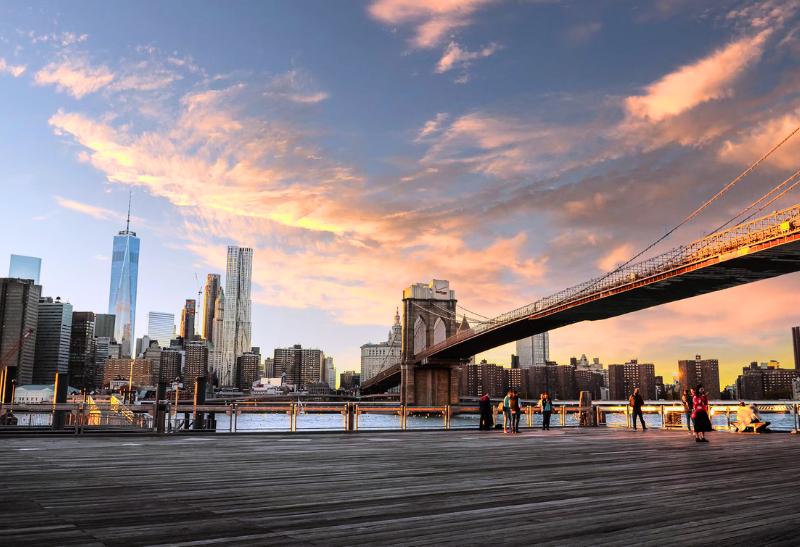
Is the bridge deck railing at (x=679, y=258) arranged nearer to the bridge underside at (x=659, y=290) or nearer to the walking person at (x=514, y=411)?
the bridge underside at (x=659, y=290)

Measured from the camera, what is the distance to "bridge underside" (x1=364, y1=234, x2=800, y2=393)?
63609mm

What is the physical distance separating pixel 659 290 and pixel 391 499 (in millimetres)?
74866

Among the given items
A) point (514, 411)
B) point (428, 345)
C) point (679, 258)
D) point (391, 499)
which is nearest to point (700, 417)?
point (514, 411)

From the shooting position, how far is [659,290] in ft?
248

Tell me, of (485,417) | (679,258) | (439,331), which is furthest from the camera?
(439,331)

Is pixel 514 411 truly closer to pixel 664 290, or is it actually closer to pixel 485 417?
pixel 485 417

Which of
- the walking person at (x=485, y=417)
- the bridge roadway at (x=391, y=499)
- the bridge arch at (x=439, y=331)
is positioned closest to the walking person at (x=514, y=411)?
the walking person at (x=485, y=417)

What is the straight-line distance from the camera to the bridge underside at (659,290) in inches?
2504

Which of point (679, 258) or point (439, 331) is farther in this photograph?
point (439, 331)

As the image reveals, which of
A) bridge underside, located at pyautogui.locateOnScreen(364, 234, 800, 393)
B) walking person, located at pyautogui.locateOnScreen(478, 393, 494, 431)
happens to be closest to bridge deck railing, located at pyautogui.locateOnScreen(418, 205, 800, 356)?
bridge underside, located at pyautogui.locateOnScreen(364, 234, 800, 393)

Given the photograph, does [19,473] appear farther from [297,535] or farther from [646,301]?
[646,301]

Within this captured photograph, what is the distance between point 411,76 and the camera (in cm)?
5756

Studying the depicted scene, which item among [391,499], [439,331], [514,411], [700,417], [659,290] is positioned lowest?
[391,499]

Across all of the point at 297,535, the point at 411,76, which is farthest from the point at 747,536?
the point at 411,76
